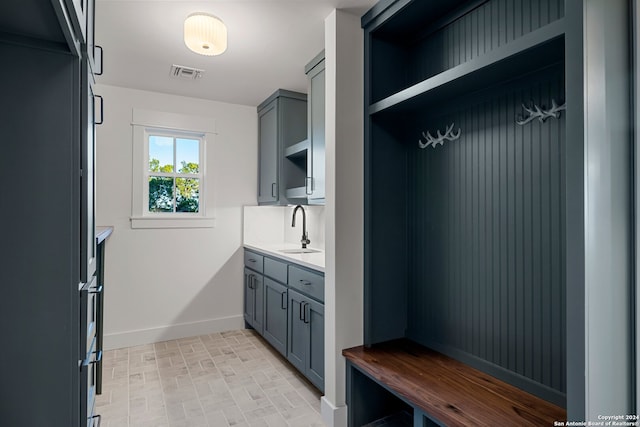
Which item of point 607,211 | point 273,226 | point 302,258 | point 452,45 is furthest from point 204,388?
point 452,45

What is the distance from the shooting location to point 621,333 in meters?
1.10

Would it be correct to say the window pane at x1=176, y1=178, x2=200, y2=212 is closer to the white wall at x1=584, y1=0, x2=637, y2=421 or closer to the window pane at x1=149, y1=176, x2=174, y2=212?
the window pane at x1=149, y1=176, x2=174, y2=212

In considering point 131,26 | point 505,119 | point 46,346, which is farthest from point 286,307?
point 131,26

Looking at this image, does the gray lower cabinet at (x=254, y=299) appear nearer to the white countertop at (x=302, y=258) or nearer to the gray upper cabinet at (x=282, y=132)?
the white countertop at (x=302, y=258)

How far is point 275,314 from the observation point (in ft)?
9.57

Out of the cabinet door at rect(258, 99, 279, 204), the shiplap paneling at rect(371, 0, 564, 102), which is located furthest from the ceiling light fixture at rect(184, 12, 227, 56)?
the cabinet door at rect(258, 99, 279, 204)

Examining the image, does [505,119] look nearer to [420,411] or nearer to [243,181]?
[420,411]

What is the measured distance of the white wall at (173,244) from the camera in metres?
3.24

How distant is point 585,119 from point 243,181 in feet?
10.6

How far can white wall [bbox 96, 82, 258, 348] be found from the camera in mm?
3242

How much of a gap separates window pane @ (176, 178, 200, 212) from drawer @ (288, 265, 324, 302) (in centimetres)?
160

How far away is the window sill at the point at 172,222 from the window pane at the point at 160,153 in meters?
0.51

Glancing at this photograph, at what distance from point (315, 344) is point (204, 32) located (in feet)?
6.55

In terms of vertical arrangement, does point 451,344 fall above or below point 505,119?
below
